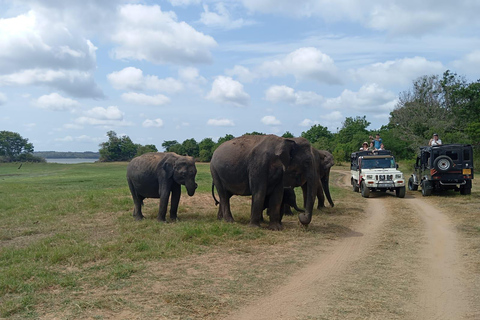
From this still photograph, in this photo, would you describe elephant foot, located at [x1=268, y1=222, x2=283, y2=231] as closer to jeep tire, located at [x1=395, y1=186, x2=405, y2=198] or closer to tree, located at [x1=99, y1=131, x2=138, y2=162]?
jeep tire, located at [x1=395, y1=186, x2=405, y2=198]

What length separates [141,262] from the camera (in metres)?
7.91

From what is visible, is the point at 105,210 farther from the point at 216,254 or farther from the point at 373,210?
the point at 373,210

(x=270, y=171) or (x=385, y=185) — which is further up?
(x=270, y=171)

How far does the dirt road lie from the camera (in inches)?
223

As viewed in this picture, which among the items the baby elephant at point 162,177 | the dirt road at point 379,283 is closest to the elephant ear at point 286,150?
the dirt road at point 379,283

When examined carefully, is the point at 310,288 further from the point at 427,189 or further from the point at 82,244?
the point at 427,189

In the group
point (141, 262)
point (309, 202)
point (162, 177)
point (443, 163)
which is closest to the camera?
point (141, 262)

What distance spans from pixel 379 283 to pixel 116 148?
85.0 metres

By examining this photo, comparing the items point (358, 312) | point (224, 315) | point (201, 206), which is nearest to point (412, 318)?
point (358, 312)

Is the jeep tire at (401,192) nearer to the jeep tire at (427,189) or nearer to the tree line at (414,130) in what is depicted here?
the jeep tire at (427,189)

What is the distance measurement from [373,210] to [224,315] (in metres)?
11.8

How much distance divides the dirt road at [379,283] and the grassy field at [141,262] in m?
0.45

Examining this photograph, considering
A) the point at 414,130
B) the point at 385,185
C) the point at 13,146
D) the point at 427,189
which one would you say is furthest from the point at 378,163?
the point at 13,146

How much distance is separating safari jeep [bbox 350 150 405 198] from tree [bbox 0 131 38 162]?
8436cm
